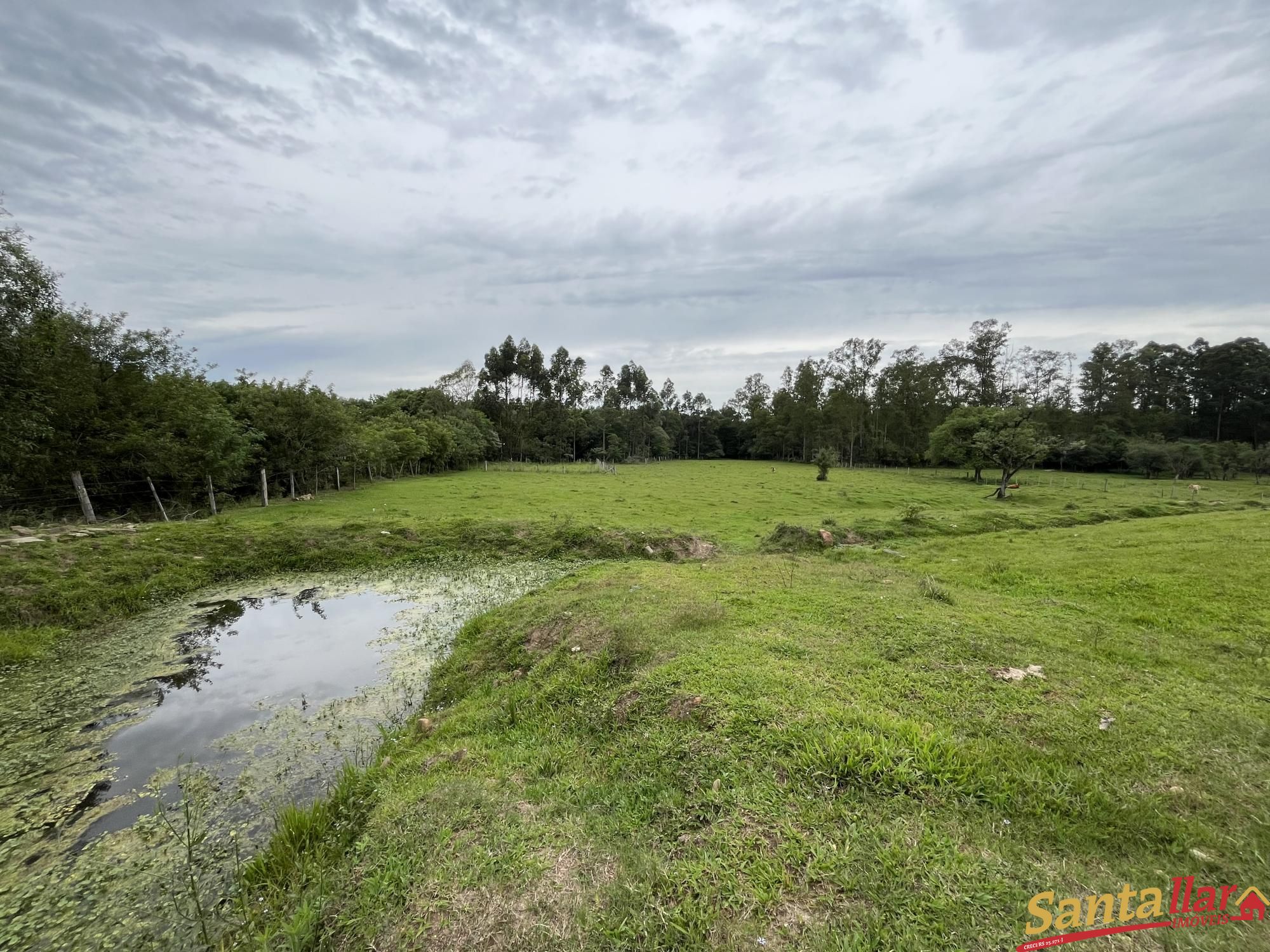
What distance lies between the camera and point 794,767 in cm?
473

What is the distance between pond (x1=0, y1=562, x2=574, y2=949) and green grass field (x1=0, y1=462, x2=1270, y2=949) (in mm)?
888

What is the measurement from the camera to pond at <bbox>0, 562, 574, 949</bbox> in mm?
4574

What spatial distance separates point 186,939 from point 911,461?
80.2m

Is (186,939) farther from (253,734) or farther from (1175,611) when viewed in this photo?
(1175,611)

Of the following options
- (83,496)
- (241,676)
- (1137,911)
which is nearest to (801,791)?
(1137,911)

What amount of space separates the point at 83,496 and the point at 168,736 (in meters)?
19.2

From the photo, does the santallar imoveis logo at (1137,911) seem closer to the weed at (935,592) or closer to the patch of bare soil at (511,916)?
the patch of bare soil at (511,916)

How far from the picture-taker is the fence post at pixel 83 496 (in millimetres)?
19031

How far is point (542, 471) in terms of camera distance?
2447 inches

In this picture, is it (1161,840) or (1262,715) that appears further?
(1262,715)

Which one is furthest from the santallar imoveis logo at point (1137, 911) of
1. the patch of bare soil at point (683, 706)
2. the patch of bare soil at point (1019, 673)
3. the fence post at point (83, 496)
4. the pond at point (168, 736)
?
the fence post at point (83, 496)

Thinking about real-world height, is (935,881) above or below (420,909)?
above

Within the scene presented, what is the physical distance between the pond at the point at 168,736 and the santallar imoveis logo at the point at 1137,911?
6572 millimetres

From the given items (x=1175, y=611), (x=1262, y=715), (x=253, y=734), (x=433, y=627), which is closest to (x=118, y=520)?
(x=433, y=627)
